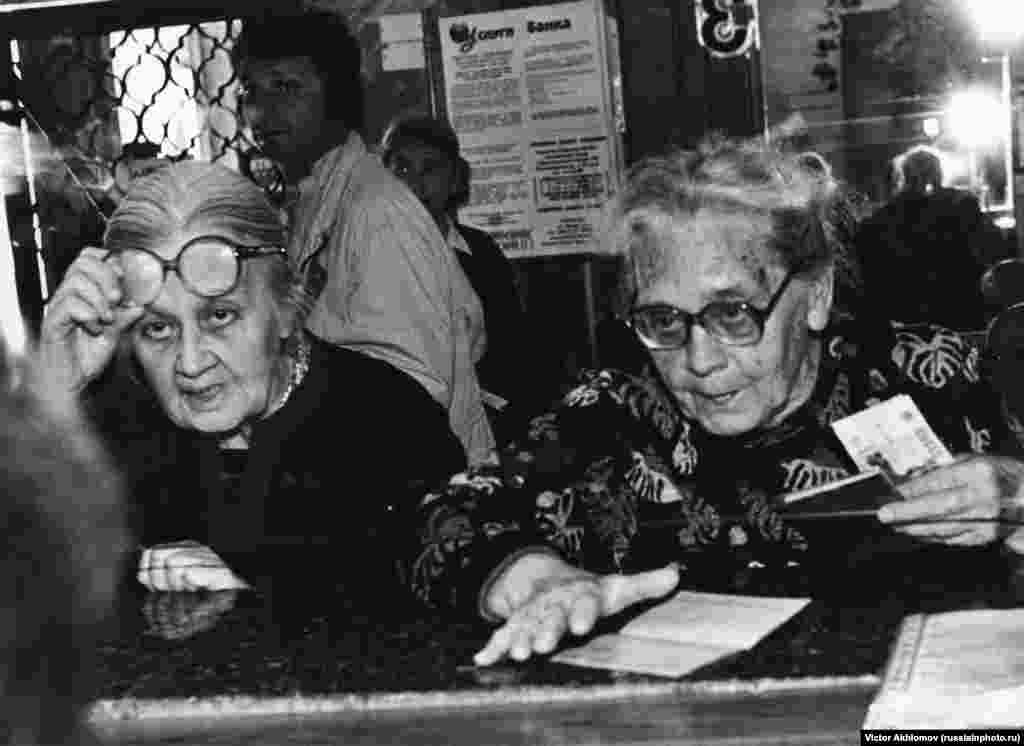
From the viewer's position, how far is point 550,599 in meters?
2.26

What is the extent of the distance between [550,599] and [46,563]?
60.0 inches

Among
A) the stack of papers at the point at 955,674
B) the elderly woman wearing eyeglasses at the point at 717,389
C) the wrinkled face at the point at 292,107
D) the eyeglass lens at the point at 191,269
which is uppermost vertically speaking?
the wrinkled face at the point at 292,107

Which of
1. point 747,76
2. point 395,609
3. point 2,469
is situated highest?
point 747,76

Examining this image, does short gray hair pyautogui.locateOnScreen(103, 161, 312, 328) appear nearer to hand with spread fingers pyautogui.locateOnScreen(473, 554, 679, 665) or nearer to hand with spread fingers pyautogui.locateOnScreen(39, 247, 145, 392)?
hand with spread fingers pyautogui.locateOnScreen(39, 247, 145, 392)

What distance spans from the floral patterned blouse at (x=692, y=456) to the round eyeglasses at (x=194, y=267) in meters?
0.70

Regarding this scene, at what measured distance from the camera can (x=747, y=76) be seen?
508cm

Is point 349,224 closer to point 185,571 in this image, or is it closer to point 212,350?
point 212,350

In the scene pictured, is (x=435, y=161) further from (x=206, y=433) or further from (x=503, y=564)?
(x=503, y=564)

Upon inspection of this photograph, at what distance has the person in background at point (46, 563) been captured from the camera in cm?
76

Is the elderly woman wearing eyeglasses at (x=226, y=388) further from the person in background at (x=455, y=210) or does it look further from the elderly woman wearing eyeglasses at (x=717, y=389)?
the person in background at (x=455, y=210)

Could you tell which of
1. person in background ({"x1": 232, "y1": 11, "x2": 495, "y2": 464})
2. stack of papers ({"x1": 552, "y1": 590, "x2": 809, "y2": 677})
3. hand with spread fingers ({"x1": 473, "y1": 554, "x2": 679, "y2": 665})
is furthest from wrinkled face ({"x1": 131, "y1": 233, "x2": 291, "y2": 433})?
stack of papers ({"x1": 552, "y1": 590, "x2": 809, "y2": 677})

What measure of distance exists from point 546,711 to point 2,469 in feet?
3.93

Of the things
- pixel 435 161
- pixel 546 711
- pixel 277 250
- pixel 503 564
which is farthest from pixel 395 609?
pixel 435 161

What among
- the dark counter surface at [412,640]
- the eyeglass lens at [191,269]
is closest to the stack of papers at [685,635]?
the dark counter surface at [412,640]
